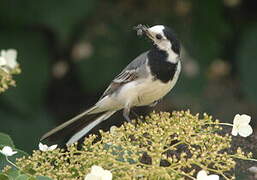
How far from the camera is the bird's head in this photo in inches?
120

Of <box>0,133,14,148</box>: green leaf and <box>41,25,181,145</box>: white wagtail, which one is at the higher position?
<box>41,25,181,145</box>: white wagtail

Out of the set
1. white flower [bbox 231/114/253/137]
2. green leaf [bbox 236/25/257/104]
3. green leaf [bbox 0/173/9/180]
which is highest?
green leaf [bbox 236/25/257/104]

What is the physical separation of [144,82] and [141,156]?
1.46 m

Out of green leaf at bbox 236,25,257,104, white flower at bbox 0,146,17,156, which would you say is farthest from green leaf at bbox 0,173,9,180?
green leaf at bbox 236,25,257,104

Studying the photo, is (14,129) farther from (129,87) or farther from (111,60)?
(129,87)

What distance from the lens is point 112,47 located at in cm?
520

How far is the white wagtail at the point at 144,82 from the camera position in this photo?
3158mm

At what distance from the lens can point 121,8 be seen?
17.4 feet

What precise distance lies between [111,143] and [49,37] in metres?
3.39

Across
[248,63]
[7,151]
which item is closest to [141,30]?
[7,151]

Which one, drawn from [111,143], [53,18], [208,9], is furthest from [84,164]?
[208,9]

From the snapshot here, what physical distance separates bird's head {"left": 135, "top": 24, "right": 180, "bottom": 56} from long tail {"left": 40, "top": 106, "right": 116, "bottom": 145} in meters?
0.53

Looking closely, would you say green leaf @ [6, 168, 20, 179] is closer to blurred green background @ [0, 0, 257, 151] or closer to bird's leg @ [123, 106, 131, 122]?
bird's leg @ [123, 106, 131, 122]

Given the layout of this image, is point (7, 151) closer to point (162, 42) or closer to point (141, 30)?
point (141, 30)
